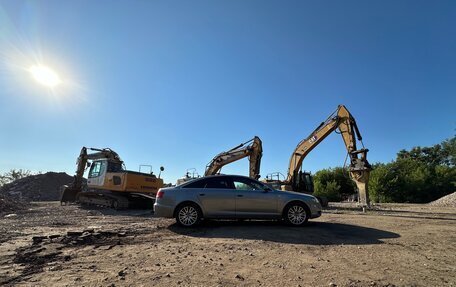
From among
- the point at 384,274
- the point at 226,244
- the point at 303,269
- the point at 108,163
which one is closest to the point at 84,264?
the point at 226,244

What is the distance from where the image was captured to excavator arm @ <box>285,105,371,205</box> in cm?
1769

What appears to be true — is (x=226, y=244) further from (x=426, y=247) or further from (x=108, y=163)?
(x=108, y=163)

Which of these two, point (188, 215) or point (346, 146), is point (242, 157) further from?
point (188, 215)

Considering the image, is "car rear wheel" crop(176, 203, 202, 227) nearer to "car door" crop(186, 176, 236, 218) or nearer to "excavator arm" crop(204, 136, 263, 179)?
"car door" crop(186, 176, 236, 218)

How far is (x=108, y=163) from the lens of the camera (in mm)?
20016

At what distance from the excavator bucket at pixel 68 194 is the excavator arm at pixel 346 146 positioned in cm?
1388

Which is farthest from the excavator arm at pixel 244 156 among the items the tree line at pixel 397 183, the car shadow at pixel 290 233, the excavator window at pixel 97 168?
the tree line at pixel 397 183

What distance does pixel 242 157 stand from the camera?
22562mm

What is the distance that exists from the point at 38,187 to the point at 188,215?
36.9m

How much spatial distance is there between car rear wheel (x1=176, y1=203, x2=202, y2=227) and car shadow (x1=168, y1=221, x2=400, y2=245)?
0.21m

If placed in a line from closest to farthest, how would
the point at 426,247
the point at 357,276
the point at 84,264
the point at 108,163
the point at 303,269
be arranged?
the point at 357,276
the point at 303,269
the point at 84,264
the point at 426,247
the point at 108,163

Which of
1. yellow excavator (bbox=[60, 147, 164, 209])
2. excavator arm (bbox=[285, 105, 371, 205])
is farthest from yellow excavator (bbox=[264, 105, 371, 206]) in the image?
yellow excavator (bbox=[60, 147, 164, 209])

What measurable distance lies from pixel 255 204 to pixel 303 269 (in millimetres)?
4726

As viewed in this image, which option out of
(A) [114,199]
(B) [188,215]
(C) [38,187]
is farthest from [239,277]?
(C) [38,187]
